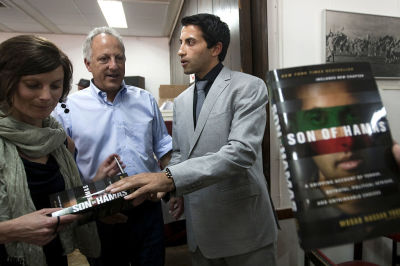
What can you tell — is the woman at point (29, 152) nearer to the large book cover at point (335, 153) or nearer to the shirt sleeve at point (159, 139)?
the shirt sleeve at point (159, 139)

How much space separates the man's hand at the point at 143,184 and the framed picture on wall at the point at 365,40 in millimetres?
1523

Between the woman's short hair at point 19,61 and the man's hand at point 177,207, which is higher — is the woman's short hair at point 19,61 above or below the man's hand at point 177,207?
above

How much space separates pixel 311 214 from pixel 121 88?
1.22 metres

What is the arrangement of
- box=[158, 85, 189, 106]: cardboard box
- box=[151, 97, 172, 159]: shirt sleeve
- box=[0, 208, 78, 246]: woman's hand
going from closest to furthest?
1. box=[0, 208, 78, 246]: woman's hand
2. box=[151, 97, 172, 159]: shirt sleeve
3. box=[158, 85, 189, 106]: cardboard box

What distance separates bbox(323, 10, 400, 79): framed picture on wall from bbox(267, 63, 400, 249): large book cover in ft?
4.74

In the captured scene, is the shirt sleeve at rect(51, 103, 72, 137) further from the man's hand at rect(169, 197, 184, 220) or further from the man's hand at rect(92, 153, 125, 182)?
the man's hand at rect(169, 197, 184, 220)

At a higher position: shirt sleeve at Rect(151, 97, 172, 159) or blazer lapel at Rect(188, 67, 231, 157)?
blazer lapel at Rect(188, 67, 231, 157)

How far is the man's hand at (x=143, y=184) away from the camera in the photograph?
886mm

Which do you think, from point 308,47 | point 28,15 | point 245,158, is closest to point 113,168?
point 245,158

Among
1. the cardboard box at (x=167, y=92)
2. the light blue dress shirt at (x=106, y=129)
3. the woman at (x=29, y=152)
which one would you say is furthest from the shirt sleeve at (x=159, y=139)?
the cardboard box at (x=167, y=92)

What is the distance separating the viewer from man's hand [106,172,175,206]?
2.91 ft

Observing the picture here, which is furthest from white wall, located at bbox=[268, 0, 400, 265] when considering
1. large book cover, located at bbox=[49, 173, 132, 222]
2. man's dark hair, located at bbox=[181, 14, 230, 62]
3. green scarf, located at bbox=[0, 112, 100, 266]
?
green scarf, located at bbox=[0, 112, 100, 266]

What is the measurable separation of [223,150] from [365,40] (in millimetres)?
1617

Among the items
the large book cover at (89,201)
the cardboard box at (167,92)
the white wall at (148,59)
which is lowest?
the large book cover at (89,201)
